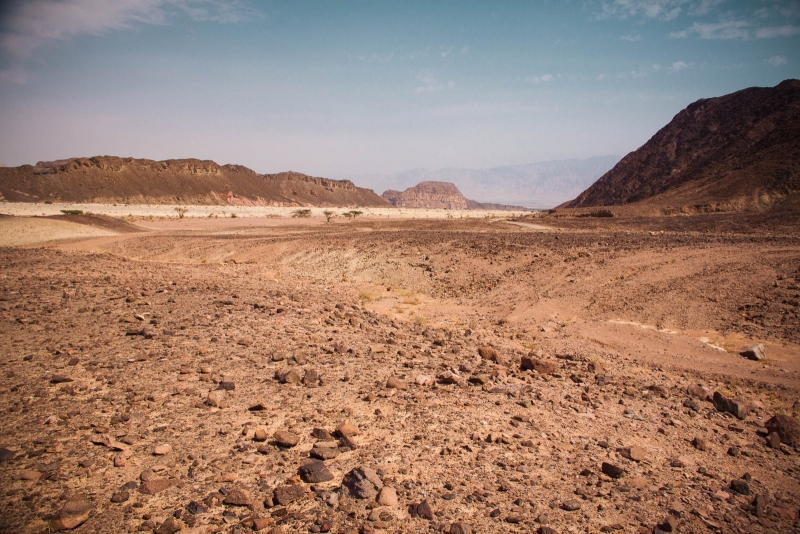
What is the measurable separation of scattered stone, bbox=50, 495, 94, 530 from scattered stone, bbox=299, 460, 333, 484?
5.39 ft

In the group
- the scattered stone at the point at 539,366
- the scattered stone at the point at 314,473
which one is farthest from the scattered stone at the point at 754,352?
the scattered stone at the point at 314,473

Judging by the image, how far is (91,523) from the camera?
339cm

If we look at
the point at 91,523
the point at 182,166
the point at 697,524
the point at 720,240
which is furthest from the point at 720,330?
the point at 182,166

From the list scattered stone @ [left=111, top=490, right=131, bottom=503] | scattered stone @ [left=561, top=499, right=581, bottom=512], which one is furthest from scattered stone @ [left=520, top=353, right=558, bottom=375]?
scattered stone @ [left=111, top=490, right=131, bottom=503]

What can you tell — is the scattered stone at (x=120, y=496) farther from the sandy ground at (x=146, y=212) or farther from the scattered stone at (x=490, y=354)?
the sandy ground at (x=146, y=212)

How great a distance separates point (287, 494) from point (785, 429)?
5997 millimetres

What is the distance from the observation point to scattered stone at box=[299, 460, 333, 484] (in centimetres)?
406

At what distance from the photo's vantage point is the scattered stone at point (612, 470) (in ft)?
14.6

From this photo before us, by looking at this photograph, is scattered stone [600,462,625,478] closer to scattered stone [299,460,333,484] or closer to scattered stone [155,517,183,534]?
scattered stone [299,460,333,484]

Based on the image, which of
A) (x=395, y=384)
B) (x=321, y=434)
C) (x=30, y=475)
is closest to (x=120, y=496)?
(x=30, y=475)

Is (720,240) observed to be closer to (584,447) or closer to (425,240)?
(425,240)

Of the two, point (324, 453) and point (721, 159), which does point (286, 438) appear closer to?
point (324, 453)

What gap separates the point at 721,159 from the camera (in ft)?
214

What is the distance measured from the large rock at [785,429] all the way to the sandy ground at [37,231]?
36711 millimetres
